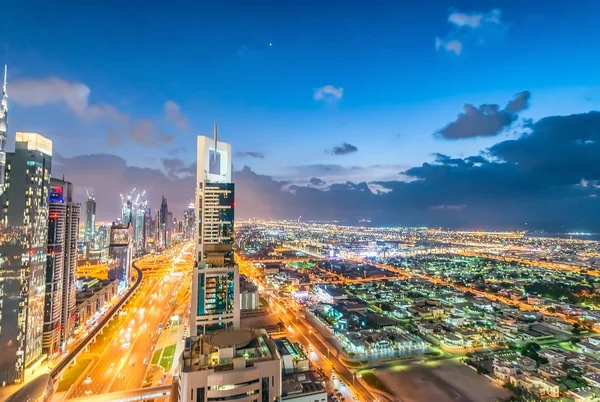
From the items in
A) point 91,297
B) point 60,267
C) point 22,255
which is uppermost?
point 22,255

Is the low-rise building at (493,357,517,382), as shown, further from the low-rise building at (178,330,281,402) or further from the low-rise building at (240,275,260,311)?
the low-rise building at (240,275,260,311)

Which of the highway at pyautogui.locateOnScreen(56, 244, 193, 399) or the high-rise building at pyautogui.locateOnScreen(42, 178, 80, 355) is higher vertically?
the high-rise building at pyautogui.locateOnScreen(42, 178, 80, 355)

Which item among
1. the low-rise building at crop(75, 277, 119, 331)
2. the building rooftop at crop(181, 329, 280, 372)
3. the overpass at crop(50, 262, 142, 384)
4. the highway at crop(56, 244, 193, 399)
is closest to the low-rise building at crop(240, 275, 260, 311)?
the highway at crop(56, 244, 193, 399)

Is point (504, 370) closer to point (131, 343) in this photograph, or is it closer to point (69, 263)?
point (131, 343)

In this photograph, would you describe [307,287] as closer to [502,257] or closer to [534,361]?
[534,361]

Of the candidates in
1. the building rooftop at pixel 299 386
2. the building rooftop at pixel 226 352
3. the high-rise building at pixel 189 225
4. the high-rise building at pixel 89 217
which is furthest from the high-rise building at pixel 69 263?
the high-rise building at pixel 189 225

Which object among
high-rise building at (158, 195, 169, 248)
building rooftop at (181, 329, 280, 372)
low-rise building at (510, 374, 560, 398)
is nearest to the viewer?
building rooftop at (181, 329, 280, 372)

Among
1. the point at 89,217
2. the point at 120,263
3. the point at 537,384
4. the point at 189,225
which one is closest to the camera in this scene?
the point at 537,384

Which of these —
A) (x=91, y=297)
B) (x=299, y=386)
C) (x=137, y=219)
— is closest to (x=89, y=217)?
(x=137, y=219)
